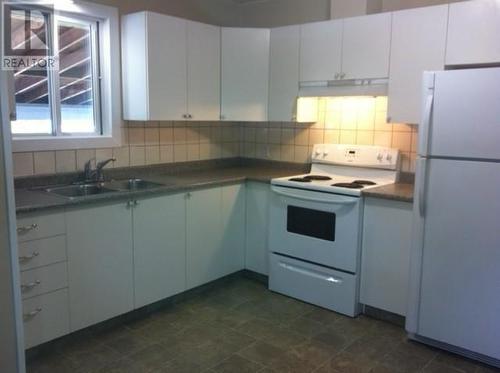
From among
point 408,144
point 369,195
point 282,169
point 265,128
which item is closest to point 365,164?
point 408,144

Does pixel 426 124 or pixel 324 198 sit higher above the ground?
pixel 426 124

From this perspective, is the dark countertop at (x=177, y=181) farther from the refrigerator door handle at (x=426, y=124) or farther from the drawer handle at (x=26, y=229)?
the refrigerator door handle at (x=426, y=124)

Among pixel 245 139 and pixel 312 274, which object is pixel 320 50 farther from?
pixel 312 274

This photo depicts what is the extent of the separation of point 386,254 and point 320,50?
1609mm

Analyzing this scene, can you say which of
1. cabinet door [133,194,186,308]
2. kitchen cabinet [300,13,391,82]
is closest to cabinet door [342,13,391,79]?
kitchen cabinet [300,13,391,82]

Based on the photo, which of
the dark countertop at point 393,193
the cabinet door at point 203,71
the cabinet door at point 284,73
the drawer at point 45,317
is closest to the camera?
the drawer at point 45,317

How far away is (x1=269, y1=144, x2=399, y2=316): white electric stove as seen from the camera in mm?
3098

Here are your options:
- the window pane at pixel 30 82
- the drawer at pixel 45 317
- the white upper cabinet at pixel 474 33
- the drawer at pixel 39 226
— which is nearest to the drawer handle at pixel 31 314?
the drawer at pixel 45 317

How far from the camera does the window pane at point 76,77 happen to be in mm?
3184

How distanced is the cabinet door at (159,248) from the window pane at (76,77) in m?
0.89

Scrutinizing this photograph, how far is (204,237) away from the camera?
3434 millimetres

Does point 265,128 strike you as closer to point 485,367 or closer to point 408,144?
point 408,144

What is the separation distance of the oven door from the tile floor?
1.33ft

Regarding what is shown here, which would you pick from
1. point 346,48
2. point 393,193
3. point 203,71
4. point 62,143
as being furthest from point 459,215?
point 62,143
